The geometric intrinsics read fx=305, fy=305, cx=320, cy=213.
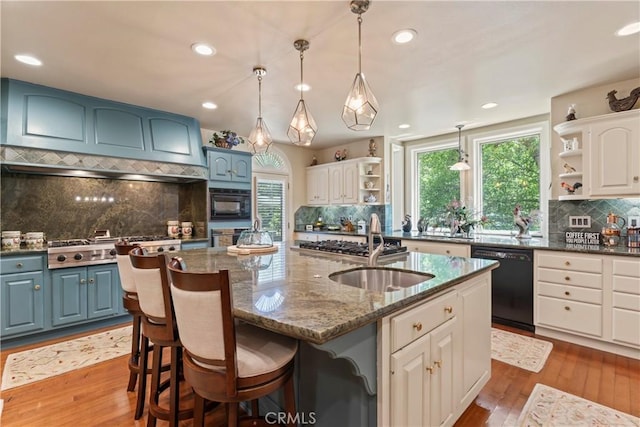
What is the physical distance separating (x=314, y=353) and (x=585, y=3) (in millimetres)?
2688

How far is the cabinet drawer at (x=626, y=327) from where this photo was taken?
2666 mm

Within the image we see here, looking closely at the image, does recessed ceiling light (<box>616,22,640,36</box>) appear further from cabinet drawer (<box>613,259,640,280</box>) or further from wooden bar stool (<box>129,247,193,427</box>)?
wooden bar stool (<box>129,247,193,427</box>)

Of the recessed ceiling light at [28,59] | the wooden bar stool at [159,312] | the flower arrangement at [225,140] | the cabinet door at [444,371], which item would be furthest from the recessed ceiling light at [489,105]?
the recessed ceiling light at [28,59]

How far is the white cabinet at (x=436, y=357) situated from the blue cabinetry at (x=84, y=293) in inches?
136

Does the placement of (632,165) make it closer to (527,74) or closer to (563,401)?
(527,74)

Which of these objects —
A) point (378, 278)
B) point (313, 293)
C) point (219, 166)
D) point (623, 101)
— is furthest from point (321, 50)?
point (623, 101)

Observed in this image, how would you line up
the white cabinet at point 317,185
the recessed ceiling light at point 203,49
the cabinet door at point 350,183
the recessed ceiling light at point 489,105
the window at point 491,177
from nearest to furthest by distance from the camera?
the recessed ceiling light at point 203,49 < the recessed ceiling light at point 489,105 < the window at point 491,177 < the cabinet door at point 350,183 < the white cabinet at point 317,185

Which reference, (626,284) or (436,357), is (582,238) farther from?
(436,357)

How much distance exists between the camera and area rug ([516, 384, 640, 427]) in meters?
1.90

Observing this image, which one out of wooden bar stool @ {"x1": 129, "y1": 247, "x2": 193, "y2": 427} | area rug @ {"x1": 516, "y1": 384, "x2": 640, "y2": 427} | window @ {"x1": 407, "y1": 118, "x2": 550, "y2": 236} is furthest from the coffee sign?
wooden bar stool @ {"x1": 129, "y1": 247, "x2": 193, "y2": 427}

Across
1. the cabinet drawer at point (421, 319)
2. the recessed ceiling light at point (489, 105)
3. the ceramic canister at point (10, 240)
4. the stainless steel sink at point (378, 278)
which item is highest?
the recessed ceiling light at point (489, 105)

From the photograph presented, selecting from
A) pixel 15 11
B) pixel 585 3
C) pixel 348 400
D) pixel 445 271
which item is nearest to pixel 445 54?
pixel 585 3

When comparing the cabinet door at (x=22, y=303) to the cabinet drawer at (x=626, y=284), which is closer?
the cabinet drawer at (x=626, y=284)

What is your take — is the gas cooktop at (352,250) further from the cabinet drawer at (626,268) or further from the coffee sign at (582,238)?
the coffee sign at (582,238)
